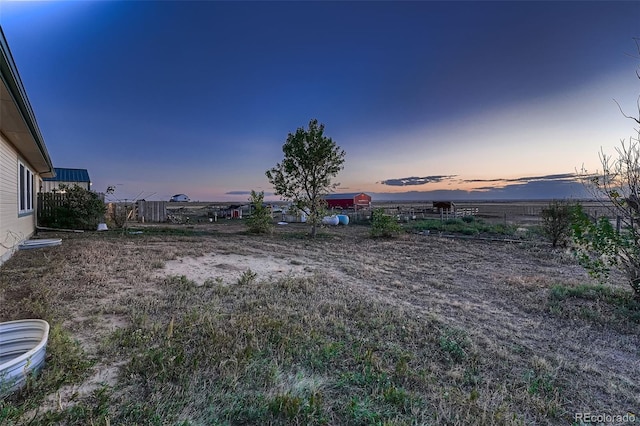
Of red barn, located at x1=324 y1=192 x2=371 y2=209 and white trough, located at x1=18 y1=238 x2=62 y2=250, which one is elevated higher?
red barn, located at x1=324 y1=192 x2=371 y2=209

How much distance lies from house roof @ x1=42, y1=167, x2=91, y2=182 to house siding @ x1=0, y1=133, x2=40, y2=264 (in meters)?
12.1

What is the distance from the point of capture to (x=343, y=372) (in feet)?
7.80

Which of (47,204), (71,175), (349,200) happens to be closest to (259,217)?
(47,204)

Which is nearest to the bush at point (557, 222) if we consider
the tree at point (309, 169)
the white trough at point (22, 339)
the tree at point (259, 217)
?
the tree at point (309, 169)

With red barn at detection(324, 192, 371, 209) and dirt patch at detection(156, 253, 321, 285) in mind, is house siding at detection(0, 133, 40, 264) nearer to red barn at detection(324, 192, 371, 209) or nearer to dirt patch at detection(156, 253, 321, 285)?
dirt patch at detection(156, 253, 321, 285)

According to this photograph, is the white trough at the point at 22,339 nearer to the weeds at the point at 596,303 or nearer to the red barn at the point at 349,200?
the weeds at the point at 596,303

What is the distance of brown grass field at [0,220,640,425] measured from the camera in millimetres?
1878

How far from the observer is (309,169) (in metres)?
12.8

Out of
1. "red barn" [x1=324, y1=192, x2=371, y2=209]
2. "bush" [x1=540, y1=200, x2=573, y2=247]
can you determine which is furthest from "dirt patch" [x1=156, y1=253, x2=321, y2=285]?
"red barn" [x1=324, y1=192, x2=371, y2=209]

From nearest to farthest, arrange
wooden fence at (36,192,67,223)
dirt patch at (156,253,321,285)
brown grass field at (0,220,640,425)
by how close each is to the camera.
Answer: brown grass field at (0,220,640,425), dirt patch at (156,253,321,285), wooden fence at (36,192,67,223)

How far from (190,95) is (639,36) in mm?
12756

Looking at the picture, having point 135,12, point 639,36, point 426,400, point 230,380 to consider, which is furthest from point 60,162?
point 639,36

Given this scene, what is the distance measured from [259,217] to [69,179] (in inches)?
514

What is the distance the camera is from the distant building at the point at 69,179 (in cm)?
1647
